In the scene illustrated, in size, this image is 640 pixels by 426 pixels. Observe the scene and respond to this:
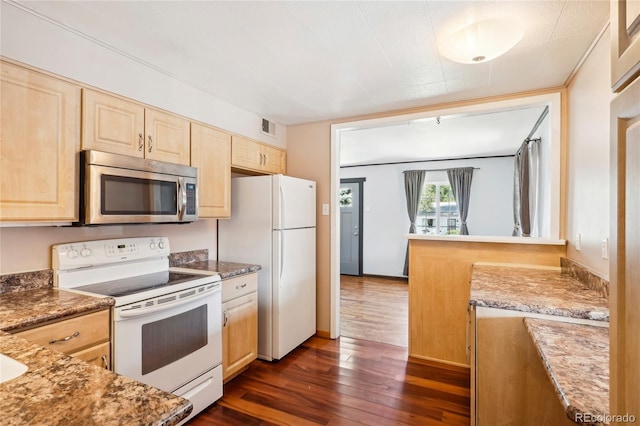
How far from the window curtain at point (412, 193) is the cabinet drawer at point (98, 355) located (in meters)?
5.32

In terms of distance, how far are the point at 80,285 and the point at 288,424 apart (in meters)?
1.50

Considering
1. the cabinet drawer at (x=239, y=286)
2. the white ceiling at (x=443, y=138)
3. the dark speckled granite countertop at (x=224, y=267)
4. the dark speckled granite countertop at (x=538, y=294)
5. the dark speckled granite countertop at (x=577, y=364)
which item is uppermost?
the white ceiling at (x=443, y=138)

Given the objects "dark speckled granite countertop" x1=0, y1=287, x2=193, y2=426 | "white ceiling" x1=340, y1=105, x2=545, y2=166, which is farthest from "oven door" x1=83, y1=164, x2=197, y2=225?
"white ceiling" x1=340, y1=105, x2=545, y2=166

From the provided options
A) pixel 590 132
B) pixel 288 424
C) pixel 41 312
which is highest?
pixel 590 132

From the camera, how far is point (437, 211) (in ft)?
20.4

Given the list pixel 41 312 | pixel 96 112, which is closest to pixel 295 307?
pixel 41 312

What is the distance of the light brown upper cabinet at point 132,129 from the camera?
1.81 meters

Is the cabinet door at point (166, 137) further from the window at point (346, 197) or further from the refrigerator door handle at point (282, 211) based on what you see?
the window at point (346, 197)

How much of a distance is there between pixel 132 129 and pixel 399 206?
→ 5.18 meters

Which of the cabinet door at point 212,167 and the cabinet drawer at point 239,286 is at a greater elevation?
the cabinet door at point 212,167

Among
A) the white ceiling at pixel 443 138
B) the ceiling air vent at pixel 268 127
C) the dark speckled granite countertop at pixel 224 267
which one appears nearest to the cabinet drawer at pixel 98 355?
the dark speckled granite countertop at pixel 224 267

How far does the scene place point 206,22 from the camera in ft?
5.52

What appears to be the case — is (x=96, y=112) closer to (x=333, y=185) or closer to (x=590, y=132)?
(x=333, y=185)

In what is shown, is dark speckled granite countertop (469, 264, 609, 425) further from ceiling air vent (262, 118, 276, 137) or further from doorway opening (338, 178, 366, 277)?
doorway opening (338, 178, 366, 277)
